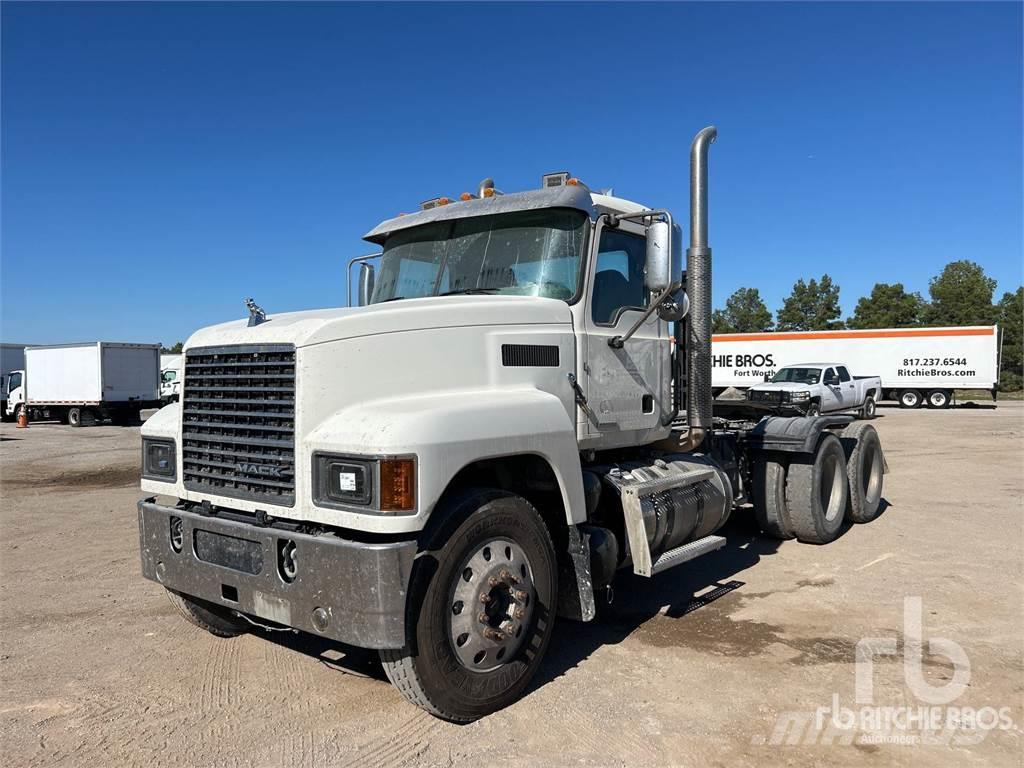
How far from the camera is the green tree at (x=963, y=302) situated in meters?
56.1

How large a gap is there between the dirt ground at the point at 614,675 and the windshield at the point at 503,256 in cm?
237

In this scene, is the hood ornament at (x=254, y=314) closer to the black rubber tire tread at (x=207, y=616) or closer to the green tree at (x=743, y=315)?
the black rubber tire tread at (x=207, y=616)

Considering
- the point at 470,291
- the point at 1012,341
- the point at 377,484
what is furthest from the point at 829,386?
the point at 1012,341

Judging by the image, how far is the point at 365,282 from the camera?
233 inches

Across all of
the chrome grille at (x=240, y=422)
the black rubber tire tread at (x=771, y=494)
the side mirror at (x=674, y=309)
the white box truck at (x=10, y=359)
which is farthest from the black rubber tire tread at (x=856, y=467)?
the white box truck at (x=10, y=359)

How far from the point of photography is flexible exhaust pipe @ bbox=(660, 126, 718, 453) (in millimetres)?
5809

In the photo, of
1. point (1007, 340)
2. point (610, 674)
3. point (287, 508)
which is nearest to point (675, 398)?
point (610, 674)

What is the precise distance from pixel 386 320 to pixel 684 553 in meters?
2.75

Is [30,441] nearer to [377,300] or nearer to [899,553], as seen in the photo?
A: [377,300]

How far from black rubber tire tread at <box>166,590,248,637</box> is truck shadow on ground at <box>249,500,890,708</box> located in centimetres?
24

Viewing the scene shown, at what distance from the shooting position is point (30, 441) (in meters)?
21.5

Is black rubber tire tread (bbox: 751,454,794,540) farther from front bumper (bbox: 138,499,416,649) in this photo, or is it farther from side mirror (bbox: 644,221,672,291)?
front bumper (bbox: 138,499,416,649)

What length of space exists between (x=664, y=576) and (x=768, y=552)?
1.46 meters

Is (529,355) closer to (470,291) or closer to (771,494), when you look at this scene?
(470,291)
